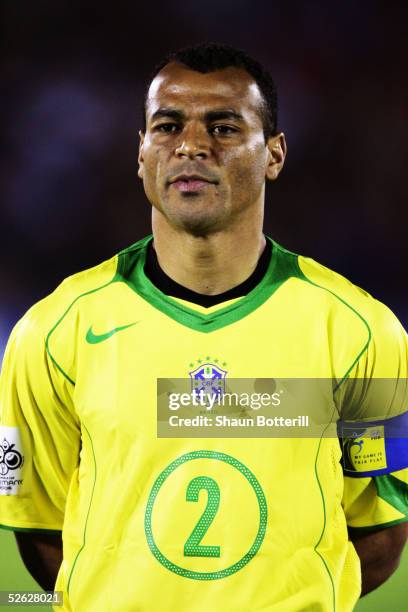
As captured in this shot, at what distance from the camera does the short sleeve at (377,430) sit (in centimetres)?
173

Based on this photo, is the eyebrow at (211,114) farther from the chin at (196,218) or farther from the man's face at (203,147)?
the chin at (196,218)

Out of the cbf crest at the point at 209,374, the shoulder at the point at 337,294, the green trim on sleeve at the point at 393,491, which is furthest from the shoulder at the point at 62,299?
the green trim on sleeve at the point at 393,491

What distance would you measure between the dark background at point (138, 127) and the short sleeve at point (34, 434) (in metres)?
0.39

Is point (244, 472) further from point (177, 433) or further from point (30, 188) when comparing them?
point (30, 188)

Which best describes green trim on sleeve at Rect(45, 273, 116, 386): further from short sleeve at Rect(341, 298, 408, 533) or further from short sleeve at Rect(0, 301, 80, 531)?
short sleeve at Rect(341, 298, 408, 533)

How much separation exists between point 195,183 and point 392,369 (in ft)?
1.83

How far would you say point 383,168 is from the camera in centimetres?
221

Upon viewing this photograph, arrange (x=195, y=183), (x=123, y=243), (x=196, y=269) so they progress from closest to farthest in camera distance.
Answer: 1. (x=195, y=183)
2. (x=196, y=269)
3. (x=123, y=243)

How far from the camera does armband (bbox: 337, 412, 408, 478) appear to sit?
1778 millimetres

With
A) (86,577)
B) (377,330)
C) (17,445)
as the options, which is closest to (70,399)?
(17,445)

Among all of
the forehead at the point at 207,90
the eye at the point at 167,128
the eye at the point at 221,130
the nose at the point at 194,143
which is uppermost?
the forehead at the point at 207,90

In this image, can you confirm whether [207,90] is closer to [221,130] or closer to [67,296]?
[221,130]

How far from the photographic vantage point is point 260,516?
65.0 inches

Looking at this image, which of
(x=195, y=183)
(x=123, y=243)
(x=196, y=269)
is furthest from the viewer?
(x=123, y=243)
